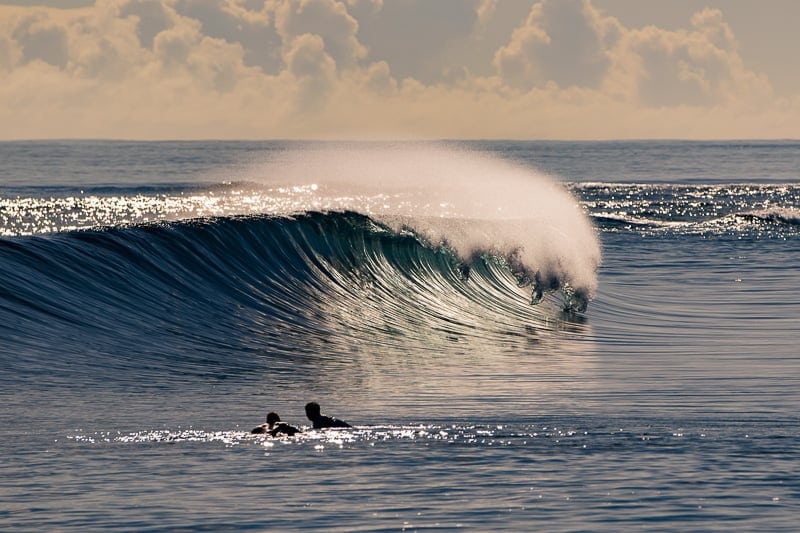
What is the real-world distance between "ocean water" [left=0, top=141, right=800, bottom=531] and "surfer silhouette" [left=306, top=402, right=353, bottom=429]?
22cm

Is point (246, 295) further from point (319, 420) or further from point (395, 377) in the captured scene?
point (319, 420)

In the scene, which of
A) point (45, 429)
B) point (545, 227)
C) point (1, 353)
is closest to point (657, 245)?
point (545, 227)

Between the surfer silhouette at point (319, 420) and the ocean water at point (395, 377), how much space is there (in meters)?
0.22

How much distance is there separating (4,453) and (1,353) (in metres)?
5.16

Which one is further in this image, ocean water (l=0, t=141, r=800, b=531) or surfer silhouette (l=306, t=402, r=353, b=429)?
surfer silhouette (l=306, t=402, r=353, b=429)

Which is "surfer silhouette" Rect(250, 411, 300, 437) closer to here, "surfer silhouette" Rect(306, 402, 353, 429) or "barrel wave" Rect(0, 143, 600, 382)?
"surfer silhouette" Rect(306, 402, 353, 429)

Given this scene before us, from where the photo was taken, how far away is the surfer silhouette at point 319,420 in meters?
12.8

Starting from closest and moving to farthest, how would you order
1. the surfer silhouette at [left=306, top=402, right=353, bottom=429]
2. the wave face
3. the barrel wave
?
the surfer silhouette at [left=306, top=402, right=353, bottom=429], the barrel wave, the wave face

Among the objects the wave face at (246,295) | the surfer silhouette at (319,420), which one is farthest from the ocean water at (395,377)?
the surfer silhouette at (319,420)

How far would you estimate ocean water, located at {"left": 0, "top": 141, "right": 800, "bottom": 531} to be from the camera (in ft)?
32.9

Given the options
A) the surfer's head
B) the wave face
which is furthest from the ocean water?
the surfer's head

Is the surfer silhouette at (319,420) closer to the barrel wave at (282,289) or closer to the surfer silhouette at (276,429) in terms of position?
the surfer silhouette at (276,429)

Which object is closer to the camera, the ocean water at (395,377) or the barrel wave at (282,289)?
the ocean water at (395,377)

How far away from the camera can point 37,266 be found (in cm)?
2105
